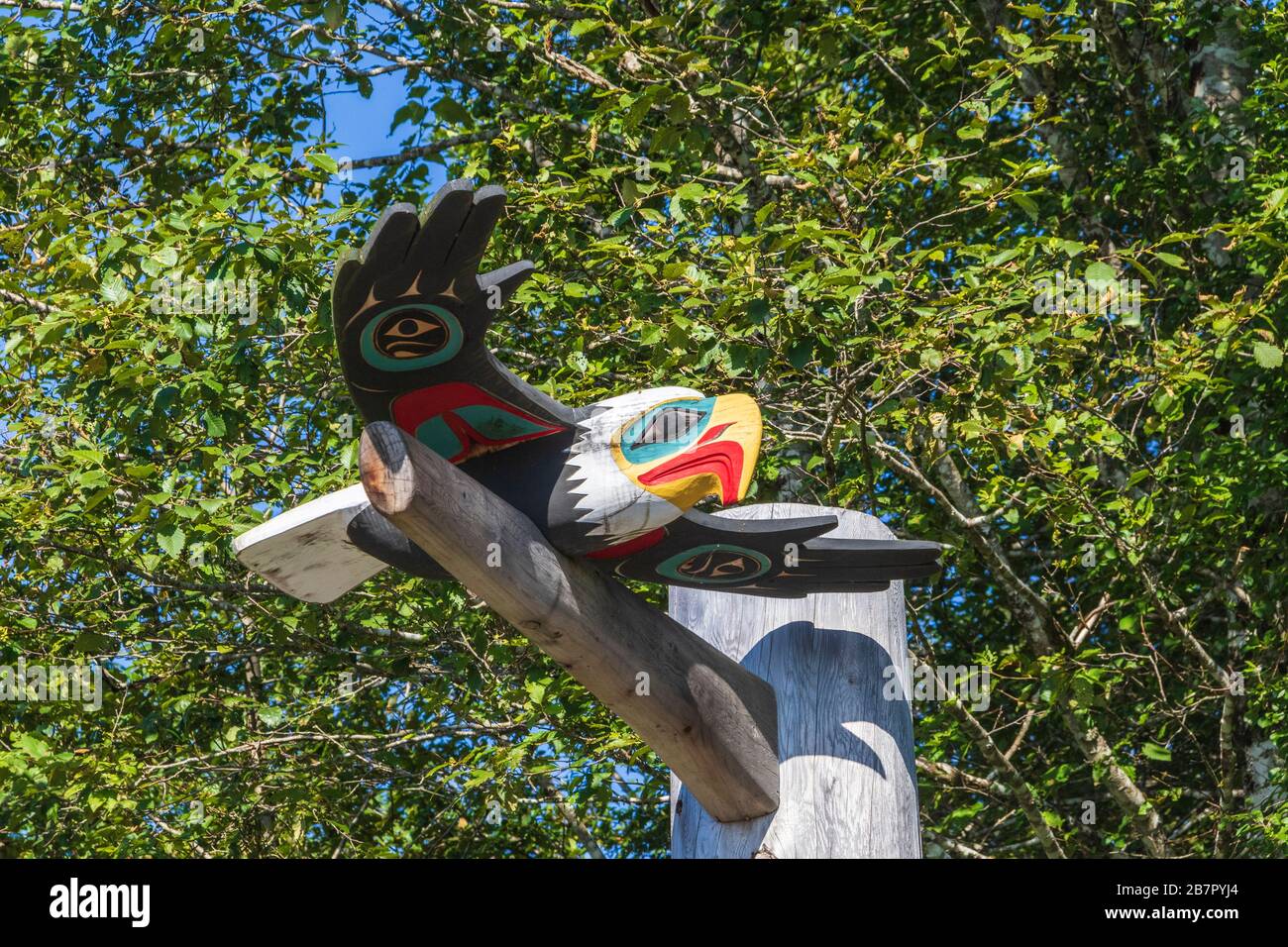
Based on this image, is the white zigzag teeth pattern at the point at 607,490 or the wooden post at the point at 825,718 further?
the wooden post at the point at 825,718

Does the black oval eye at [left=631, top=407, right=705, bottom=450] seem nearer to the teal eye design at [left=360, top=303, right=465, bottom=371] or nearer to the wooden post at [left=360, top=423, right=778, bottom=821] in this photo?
the wooden post at [left=360, top=423, right=778, bottom=821]

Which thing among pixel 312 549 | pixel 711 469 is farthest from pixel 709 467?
pixel 312 549

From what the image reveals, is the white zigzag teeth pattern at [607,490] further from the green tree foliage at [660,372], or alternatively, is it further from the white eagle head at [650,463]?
the green tree foliage at [660,372]

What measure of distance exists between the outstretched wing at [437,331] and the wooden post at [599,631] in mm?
134

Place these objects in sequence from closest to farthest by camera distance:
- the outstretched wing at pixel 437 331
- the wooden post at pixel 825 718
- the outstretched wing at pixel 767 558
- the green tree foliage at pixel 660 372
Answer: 1. the outstretched wing at pixel 437 331
2. the outstretched wing at pixel 767 558
3. the wooden post at pixel 825 718
4. the green tree foliage at pixel 660 372

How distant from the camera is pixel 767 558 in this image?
300 cm

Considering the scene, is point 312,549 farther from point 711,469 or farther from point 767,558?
point 767,558

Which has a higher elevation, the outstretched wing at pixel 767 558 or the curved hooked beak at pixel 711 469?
the curved hooked beak at pixel 711 469

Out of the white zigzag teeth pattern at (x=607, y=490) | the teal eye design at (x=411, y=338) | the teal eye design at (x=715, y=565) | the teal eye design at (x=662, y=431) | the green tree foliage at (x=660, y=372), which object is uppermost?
the green tree foliage at (x=660, y=372)

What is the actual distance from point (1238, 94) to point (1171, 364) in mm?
2101

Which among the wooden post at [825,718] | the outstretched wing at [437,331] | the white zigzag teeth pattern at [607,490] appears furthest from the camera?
the wooden post at [825,718]

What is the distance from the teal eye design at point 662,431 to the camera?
274 cm

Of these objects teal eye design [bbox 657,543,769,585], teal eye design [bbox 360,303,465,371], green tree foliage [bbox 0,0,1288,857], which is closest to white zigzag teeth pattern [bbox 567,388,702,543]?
teal eye design [bbox 657,543,769,585]

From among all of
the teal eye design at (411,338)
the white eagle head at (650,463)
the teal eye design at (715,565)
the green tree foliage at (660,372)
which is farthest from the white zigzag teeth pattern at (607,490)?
the green tree foliage at (660,372)
